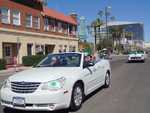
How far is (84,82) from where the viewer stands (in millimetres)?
9617

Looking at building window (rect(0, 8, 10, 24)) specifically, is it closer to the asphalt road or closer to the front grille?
the asphalt road

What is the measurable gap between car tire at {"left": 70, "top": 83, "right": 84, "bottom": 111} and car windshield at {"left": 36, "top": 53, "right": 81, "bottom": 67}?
0.87 meters

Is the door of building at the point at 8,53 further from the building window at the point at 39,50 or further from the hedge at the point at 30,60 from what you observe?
the building window at the point at 39,50

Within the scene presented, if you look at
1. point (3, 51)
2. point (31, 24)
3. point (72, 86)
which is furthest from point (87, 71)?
point (31, 24)

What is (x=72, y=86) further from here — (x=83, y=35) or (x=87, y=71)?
(x=83, y=35)

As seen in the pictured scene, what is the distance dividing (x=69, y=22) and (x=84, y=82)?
43.5 m

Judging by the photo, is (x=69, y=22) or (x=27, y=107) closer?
(x=27, y=107)

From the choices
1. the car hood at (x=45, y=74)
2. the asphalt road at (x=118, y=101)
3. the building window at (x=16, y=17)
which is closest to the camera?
the car hood at (x=45, y=74)

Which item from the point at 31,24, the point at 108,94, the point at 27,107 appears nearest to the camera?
the point at 27,107

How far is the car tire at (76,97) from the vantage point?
343 inches

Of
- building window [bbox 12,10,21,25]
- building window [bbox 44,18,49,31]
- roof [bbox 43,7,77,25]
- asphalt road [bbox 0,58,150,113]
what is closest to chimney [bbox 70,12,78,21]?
roof [bbox 43,7,77,25]

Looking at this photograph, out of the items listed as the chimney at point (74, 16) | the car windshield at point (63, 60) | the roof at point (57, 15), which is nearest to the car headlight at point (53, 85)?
the car windshield at point (63, 60)

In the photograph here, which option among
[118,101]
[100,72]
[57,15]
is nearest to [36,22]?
[57,15]

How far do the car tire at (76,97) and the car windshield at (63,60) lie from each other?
868 millimetres
